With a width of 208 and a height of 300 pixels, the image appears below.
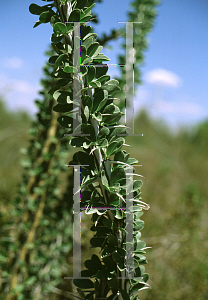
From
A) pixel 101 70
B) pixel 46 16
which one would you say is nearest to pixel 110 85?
pixel 101 70

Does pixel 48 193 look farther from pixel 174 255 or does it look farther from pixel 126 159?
pixel 174 255

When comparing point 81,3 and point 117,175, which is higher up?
point 81,3

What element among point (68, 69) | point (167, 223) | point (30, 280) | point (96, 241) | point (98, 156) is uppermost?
point (68, 69)

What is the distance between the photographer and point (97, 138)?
34 centimetres

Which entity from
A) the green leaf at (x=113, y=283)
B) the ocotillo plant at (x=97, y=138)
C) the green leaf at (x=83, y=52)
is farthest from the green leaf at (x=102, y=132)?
the green leaf at (x=113, y=283)

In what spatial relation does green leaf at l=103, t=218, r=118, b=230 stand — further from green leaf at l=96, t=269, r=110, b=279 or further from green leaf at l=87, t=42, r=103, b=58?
green leaf at l=87, t=42, r=103, b=58

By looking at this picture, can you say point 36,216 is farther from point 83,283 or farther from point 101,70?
point 101,70

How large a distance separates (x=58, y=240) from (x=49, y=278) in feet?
0.51

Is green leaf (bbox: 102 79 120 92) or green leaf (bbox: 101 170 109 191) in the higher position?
green leaf (bbox: 102 79 120 92)

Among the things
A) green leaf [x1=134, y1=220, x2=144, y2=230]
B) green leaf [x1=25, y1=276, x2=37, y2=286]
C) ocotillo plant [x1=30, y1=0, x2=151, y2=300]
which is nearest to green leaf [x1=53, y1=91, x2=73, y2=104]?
ocotillo plant [x1=30, y1=0, x2=151, y2=300]

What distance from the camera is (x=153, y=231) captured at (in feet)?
5.23

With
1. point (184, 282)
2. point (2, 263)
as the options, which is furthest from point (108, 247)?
point (184, 282)

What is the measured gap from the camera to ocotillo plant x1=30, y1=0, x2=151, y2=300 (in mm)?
329

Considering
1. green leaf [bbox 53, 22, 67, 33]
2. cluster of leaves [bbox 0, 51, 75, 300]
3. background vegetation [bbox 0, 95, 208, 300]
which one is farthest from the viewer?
background vegetation [bbox 0, 95, 208, 300]
